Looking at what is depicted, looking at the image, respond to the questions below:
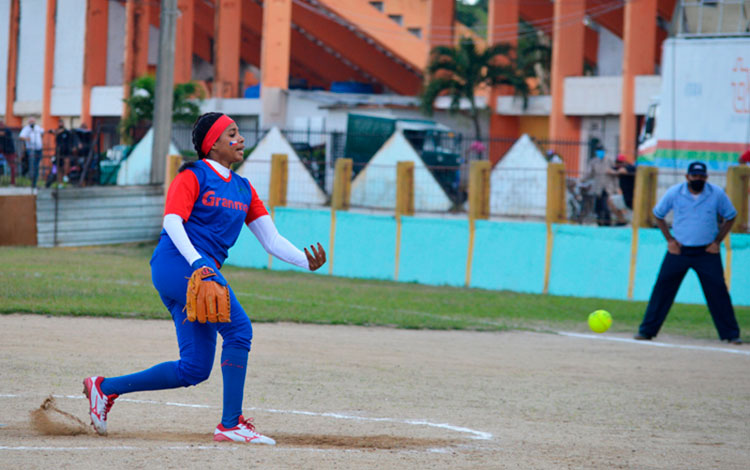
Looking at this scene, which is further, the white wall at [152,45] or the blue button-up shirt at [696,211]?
the white wall at [152,45]

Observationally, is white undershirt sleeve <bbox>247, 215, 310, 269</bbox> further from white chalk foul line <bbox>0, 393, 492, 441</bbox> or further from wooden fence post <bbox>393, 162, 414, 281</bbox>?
wooden fence post <bbox>393, 162, 414, 281</bbox>

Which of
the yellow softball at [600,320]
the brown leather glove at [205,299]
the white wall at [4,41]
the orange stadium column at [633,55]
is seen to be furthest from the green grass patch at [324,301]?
the white wall at [4,41]

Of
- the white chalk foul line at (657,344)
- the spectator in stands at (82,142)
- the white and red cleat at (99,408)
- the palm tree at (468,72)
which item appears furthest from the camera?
the palm tree at (468,72)

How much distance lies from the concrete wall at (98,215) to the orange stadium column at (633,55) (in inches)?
671

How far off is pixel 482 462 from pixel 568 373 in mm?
4285

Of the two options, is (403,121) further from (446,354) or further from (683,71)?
(446,354)

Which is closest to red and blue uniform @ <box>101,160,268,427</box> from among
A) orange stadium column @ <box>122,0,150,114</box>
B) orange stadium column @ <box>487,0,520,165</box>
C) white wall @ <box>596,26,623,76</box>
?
orange stadium column @ <box>487,0,520,165</box>

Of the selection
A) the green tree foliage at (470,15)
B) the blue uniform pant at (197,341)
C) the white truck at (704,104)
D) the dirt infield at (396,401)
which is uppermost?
the green tree foliage at (470,15)

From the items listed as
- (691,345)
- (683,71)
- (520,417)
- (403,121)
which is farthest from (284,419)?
(403,121)

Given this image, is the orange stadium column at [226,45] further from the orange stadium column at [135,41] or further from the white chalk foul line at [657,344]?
the white chalk foul line at [657,344]

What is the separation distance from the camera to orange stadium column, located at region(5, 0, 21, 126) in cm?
5072

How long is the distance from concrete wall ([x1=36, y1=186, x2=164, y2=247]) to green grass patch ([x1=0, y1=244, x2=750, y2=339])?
97.0 inches

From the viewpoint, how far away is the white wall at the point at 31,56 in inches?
1977

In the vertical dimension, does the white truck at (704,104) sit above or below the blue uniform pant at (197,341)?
above
